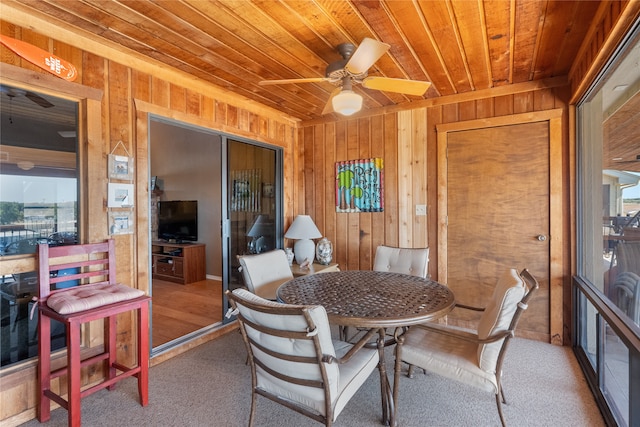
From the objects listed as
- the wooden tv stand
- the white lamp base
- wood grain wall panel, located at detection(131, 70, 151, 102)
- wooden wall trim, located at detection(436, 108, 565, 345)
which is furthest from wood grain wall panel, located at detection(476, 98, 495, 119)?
the wooden tv stand

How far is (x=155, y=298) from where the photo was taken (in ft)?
14.5

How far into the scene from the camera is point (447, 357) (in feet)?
5.90

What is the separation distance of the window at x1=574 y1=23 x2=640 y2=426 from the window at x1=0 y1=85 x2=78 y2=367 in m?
3.34

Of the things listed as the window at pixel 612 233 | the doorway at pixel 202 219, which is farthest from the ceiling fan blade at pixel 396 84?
the doorway at pixel 202 219

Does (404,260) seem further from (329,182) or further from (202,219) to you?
(202,219)

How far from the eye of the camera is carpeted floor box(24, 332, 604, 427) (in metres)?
1.90

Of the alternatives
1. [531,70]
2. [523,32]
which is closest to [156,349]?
[523,32]

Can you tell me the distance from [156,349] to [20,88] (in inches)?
82.4

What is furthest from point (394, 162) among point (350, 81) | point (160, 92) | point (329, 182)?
point (160, 92)

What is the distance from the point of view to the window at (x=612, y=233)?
1.68 m

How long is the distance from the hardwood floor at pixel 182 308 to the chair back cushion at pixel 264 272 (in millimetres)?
1114

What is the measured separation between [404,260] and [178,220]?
14.3 feet

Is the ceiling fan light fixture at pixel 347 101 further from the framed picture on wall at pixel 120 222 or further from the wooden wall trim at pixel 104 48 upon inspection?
the framed picture on wall at pixel 120 222

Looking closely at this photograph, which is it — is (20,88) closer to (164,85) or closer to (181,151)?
(164,85)
